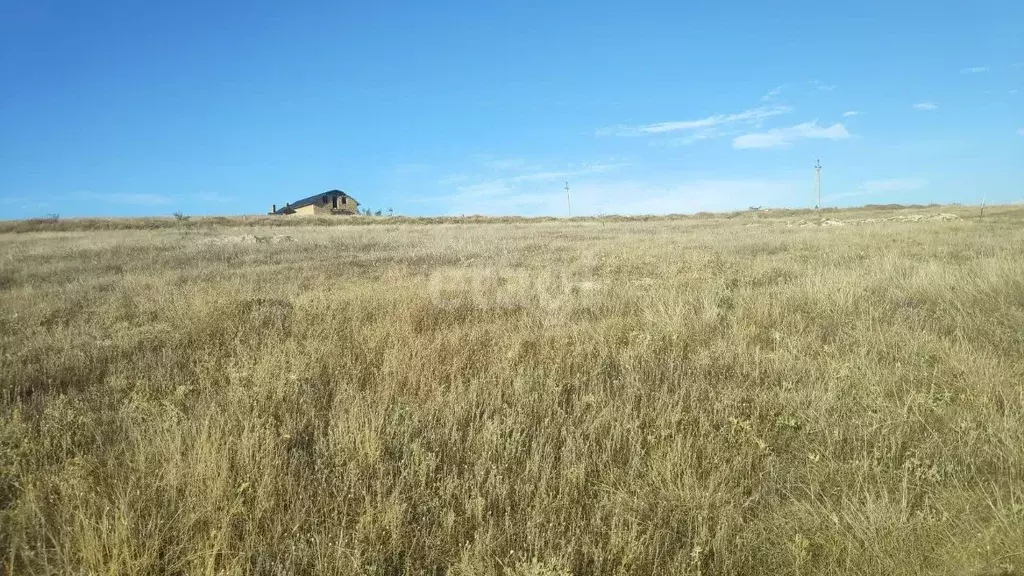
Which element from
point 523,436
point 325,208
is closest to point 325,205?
point 325,208

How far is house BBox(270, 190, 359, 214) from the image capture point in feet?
224

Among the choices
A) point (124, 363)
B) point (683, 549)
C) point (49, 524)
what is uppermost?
point (124, 363)

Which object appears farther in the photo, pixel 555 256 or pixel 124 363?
pixel 555 256

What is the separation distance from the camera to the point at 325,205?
6919 centimetres

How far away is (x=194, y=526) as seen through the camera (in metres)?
2.45

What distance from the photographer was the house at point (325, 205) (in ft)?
224

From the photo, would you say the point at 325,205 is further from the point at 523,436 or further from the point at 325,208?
the point at 523,436

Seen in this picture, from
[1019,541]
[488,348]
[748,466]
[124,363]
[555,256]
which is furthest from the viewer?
[555,256]

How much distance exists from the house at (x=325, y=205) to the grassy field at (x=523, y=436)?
2573 inches

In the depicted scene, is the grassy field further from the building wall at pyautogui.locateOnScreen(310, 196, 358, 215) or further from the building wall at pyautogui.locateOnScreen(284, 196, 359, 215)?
the building wall at pyautogui.locateOnScreen(284, 196, 359, 215)

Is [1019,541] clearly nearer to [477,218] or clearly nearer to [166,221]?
[166,221]

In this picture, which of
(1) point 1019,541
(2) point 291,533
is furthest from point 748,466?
(2) point 291,533

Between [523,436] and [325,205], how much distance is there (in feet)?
239

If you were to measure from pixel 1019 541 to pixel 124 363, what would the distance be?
675cm
